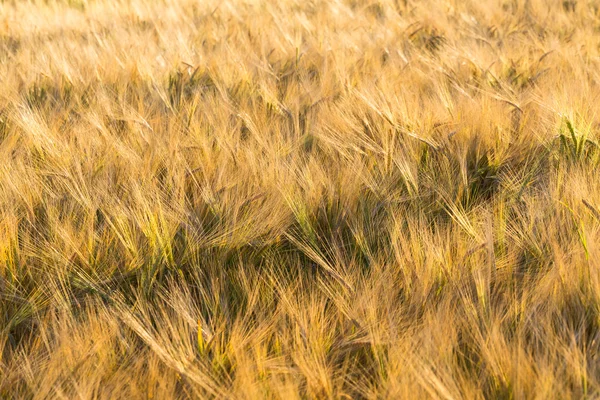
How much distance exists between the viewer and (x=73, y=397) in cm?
86

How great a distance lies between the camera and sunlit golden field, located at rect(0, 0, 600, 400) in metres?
0.90

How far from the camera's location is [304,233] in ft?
4.32

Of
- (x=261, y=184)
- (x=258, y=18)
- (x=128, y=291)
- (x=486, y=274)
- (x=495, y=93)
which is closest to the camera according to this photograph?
(x=486, y=274)

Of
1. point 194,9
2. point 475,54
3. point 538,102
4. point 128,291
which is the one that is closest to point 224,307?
point 128,291

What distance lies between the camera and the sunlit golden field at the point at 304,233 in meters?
0.90

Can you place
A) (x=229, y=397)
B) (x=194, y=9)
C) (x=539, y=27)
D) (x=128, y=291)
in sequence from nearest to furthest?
(x=229, y=397) < (x=128, y=291) < (x=539, y=27) < (x=194, y=9)

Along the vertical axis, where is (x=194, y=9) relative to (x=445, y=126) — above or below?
below

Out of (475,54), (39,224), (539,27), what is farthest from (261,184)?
(539,27)

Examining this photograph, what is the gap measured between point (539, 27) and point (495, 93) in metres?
1.66

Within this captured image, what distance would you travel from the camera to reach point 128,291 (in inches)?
47.2

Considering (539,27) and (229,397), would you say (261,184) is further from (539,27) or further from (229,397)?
(539,27)

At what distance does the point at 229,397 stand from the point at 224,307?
27 cm

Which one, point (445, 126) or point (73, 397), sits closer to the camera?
point (73, 397)

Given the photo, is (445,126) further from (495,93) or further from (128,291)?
(128,291)
